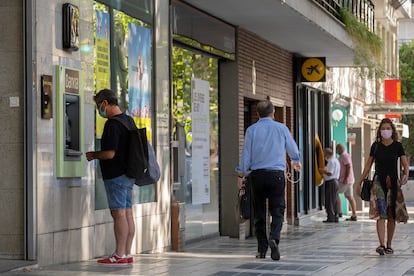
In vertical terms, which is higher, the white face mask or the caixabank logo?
the caixabank logo

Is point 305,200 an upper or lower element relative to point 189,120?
lower

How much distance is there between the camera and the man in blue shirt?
40.4 ft

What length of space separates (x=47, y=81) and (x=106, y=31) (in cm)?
207

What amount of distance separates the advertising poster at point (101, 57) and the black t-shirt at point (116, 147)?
1.21 meters

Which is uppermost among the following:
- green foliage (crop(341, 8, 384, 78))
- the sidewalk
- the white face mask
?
green foliage (crop(341, 8, 384, 78))

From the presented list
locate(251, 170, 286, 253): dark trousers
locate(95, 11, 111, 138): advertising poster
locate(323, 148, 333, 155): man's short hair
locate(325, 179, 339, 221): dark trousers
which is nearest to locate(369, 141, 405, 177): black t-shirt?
locate(251, 170, 286, 253): dark trousers

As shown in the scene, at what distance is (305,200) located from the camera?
85.1ft

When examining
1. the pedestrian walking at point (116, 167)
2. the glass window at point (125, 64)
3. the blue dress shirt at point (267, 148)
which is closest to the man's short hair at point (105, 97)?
the pedestrian walking at point (116, 167)

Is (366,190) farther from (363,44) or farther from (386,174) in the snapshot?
(363,44)

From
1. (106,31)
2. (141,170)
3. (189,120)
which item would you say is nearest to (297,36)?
(189,120)

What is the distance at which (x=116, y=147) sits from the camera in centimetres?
1109

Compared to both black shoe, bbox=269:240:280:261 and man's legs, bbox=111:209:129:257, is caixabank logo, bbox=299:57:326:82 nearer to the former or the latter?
black shoe, bbox=269:240:280:261

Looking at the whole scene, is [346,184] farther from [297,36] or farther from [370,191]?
[370,191]

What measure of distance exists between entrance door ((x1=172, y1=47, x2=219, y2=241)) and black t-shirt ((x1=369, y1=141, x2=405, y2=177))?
3113 mm
